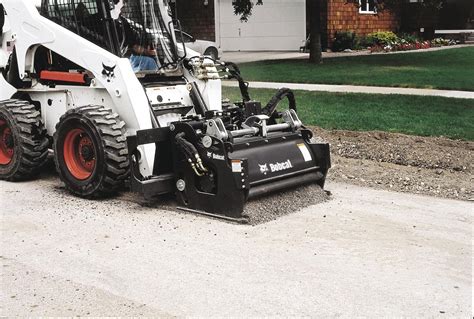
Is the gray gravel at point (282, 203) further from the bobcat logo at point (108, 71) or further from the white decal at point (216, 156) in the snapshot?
the bobcat logo at point (108, 71)

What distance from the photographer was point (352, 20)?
3145cm

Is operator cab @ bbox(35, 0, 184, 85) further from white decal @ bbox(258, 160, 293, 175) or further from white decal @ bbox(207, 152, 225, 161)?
white decal @ bbox(258, 160, 293, 175)

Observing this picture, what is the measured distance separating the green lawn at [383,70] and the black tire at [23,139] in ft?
34.7

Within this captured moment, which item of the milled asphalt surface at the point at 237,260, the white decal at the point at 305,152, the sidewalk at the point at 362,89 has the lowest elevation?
the milled asphalt surface at the point at 237,260

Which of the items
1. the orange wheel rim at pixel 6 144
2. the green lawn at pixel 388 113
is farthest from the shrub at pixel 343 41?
the orange wheel rim at pixel 6 144

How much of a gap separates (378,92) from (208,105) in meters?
8.23

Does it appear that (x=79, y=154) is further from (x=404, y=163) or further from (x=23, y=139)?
(x=404, y=163)

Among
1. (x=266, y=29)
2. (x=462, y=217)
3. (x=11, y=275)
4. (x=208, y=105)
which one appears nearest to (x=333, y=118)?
(x=208, y=105)

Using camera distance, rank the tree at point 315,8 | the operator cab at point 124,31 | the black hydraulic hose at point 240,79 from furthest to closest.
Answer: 1. the tree at point 315,8
2. the black hydraulic hose at point 240,79
3. the operator cab at point 124,31

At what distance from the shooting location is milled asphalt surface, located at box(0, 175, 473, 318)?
4898 mm

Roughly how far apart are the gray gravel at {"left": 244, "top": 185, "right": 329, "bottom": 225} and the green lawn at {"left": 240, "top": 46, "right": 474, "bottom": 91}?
9.49 metres

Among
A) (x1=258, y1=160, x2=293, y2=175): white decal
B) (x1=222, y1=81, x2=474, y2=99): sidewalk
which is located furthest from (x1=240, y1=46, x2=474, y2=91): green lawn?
(x1=258, y1=160, x2=293, y2=175): white decal

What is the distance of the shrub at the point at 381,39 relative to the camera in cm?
3069

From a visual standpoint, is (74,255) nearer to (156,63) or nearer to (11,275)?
(11,275)
